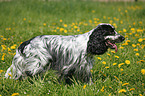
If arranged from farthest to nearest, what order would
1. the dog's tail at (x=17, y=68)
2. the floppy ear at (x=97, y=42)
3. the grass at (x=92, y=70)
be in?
the dog's tail at (x=17, y=68) → the floppy ear at (x=97, y=42) → the grass at (x=92, y=70)

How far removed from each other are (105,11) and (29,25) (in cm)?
423

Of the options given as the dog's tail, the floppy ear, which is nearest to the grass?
the dog's tail

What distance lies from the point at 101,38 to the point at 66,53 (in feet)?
2.09

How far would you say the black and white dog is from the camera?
253 cm

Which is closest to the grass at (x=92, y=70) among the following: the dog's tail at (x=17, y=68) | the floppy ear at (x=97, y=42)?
the dog's tail at (x=17, y=68)

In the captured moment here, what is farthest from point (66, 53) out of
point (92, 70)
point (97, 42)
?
point (92, 70)

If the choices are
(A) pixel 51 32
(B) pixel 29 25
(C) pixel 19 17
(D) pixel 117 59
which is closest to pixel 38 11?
(C) pixel 19 17

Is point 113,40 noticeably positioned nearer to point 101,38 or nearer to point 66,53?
point 101,38

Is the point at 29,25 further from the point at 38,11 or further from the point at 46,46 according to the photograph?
the point at 46,46

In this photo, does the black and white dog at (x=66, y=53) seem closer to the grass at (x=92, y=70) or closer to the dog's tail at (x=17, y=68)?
the dog's tail at (x=17, y=68)

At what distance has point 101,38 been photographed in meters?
2.52

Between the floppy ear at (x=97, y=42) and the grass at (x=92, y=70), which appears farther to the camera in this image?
the floppy ear at (x=97, y=42)

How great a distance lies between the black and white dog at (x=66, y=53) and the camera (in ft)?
8.30

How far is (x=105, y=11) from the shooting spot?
26.8ft
